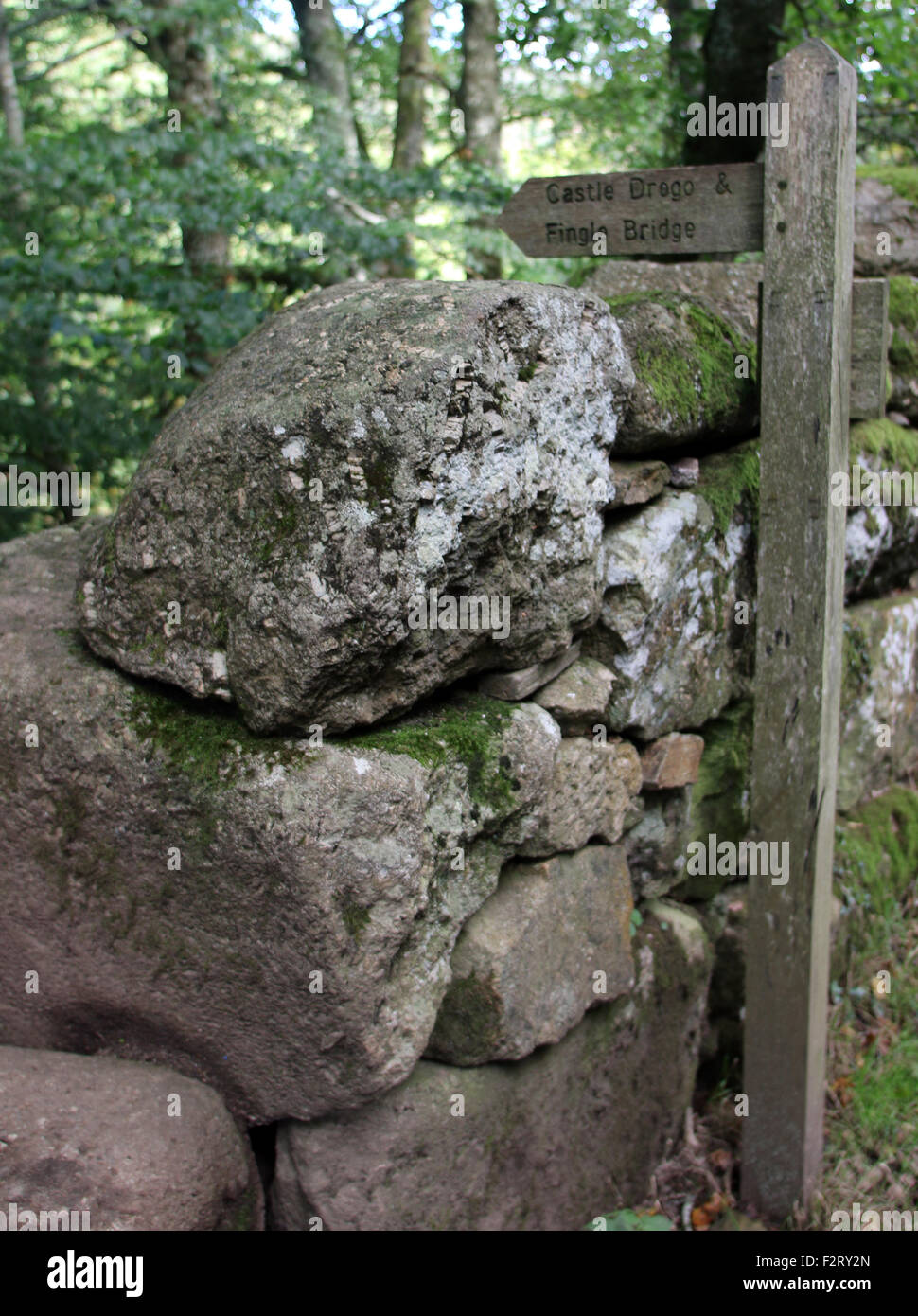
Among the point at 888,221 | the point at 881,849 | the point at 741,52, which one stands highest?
the point at 741,52

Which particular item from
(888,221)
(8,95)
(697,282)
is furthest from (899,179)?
(8,95)

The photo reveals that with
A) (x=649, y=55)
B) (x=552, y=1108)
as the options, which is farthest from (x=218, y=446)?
(x=649, y=55)

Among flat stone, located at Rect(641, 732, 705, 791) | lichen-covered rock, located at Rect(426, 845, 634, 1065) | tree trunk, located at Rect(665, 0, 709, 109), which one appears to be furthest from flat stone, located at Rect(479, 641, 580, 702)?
tree trunk, located at Rect(665, 0, 709, 109)

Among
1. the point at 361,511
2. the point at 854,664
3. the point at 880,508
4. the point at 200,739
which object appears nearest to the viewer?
the point at 361,511

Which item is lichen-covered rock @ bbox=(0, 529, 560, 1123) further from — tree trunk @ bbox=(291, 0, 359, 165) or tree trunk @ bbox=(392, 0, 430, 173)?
tree trunk @ bbox=(392, 0, 430, 173)

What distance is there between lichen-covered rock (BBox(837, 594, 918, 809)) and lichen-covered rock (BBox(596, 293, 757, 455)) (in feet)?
3.15

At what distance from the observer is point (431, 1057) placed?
92.2 inches

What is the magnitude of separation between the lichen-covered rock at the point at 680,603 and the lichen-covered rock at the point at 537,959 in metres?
0.45

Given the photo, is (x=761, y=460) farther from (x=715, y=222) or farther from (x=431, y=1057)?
(x=431, y=1057)

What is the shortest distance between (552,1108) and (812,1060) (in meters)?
0.76

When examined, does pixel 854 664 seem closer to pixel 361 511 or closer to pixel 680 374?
pixel 680 374

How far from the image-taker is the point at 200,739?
2.17 meters

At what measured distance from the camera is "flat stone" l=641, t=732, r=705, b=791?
2.87 meters

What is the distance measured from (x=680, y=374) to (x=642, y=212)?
429 mm
